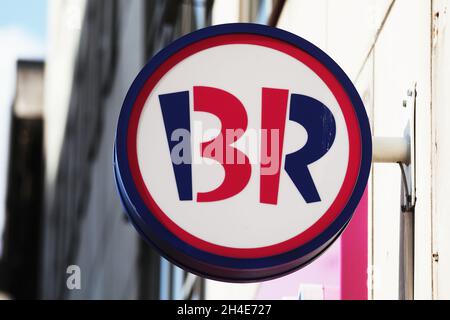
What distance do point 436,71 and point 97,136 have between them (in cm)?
2300

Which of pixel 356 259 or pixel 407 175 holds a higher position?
pixel 407 175

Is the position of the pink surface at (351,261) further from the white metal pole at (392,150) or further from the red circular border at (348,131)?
the red circular border at (348,131)

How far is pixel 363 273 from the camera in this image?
647cm

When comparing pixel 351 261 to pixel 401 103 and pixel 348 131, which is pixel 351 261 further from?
pixel 348 131

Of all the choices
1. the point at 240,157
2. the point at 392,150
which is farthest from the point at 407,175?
the point at 240,157

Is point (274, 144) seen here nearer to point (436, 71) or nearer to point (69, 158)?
point (436, 71)

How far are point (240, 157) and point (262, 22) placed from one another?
635 centimetres

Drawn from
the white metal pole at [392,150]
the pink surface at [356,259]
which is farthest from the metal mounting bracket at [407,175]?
the pink surface at [356,259]

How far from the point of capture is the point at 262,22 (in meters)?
11.1

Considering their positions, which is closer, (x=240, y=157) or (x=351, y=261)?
(x=240, y=157)

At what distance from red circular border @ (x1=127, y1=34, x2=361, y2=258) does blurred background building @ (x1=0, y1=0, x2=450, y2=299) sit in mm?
357

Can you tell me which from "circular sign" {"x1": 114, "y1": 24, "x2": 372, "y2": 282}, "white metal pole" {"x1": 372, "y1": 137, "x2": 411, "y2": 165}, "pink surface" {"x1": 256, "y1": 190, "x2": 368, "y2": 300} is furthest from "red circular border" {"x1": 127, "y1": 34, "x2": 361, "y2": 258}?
"pink surface" {"x1": 256, "y1": 190, "x2": 368, "y2": 300}

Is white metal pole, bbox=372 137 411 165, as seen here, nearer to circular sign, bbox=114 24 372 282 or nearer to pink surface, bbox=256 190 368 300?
circular sign, bbox=114 24 372 282

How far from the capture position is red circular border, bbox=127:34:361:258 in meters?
4.67
